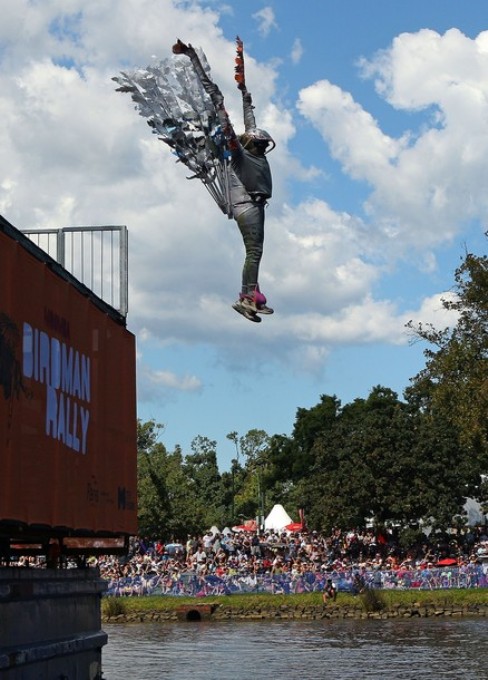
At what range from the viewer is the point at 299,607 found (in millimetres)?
50562

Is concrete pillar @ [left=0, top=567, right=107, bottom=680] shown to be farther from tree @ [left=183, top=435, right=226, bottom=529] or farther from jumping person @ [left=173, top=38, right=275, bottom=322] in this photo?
tree @ [left=183, top=435, right=226, bottom=529]

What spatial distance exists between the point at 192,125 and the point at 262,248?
1.58 metres

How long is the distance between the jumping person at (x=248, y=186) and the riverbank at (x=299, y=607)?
122ft

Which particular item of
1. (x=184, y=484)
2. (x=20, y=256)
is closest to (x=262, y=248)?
(x=20, y=256)

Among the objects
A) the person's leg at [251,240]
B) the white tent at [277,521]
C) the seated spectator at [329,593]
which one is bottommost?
the seated spectator at [329,593]

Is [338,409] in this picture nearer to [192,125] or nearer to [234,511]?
[234,511]

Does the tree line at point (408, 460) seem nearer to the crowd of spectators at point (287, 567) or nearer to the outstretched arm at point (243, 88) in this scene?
the crowd of spectators at point (287, 567)

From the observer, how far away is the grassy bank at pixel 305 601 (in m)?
49.0

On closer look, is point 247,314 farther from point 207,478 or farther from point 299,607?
point 207,478

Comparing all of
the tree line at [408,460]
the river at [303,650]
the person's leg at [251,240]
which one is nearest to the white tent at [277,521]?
the tree line at [408,460]

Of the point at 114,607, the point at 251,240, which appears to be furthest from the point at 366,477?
the point at 251,240

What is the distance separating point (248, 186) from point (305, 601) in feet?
133

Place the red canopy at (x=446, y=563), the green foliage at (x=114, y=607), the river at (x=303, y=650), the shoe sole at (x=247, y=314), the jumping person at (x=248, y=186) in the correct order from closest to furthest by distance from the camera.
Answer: the jumping person at (x=248, y=186)
the shoe sole at (x=247, y=314)
the river at (x=303, y=650)
the green foliage at (x=114, y=607)
the red canopy at (x=446, y=563)

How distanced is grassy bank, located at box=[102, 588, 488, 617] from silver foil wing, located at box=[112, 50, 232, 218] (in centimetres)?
3872
